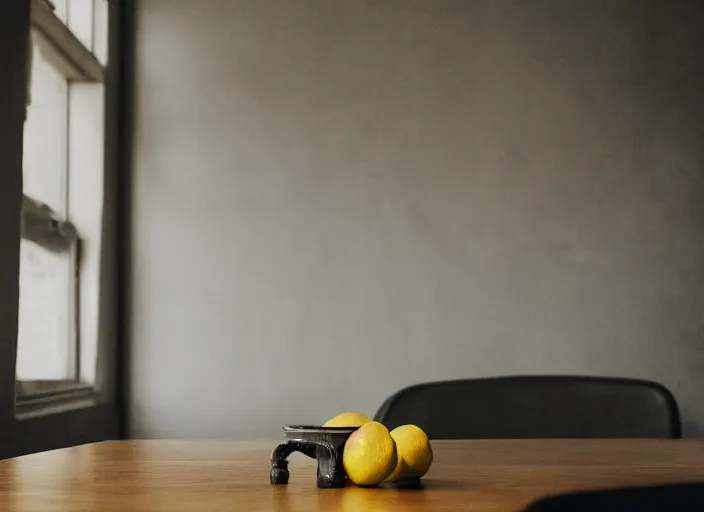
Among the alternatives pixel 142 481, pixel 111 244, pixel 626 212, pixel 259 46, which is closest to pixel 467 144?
pixel 626 212

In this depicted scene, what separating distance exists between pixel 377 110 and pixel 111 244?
1.02m

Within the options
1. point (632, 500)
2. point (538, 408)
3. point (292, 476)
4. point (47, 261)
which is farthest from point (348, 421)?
point (47, 261)

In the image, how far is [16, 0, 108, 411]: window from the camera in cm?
258

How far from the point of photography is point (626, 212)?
306cm

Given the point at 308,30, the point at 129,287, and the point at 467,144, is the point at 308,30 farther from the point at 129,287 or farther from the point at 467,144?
the point at 129,287

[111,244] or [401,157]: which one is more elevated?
[401,157]

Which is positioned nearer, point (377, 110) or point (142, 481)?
point (142, 481)

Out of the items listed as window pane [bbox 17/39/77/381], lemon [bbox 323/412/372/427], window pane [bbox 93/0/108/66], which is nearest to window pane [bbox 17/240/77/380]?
window pane [bbox 17/39/77/381]

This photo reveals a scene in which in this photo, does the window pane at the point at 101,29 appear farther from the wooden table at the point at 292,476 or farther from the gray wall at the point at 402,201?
the wooden table at the point at 292,476

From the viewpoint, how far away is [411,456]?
3.74 feet

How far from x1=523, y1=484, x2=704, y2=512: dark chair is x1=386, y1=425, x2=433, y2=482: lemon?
0.56ft

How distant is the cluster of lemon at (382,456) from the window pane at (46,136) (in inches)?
68.5

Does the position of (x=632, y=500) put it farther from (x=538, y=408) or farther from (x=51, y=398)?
(x=51, y=398)

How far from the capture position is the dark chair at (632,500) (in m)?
1.09
